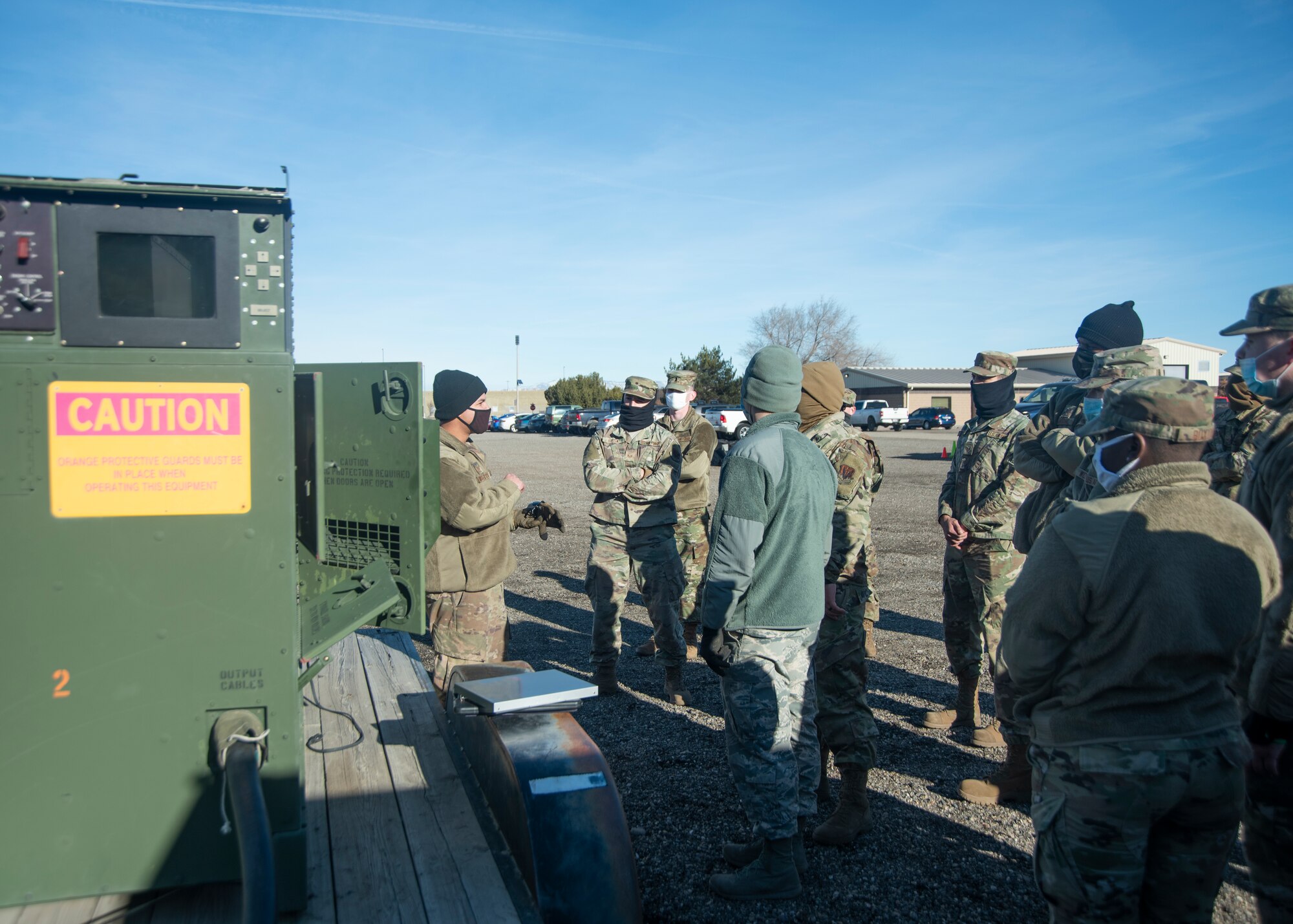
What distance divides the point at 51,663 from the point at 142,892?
711 mm

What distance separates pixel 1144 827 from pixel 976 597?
2.90 m

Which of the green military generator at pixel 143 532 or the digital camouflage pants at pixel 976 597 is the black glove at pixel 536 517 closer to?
the digital camouflage pants at pixel 976 597

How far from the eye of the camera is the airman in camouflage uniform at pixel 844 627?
3.89 metres

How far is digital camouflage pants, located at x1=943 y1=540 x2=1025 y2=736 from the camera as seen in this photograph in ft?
15.8

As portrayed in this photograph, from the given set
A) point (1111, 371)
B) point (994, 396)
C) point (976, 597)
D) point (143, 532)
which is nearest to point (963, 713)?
point (976, 597)

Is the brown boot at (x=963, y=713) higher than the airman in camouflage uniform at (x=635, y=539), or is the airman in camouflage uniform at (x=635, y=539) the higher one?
the airman in camouflage uniform at (x=635, y=539)

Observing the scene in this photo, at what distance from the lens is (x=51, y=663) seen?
2.18m

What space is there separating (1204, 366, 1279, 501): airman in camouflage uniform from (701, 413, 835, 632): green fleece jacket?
2.27m

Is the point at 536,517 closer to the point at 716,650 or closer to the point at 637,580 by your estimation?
the point at 637,580

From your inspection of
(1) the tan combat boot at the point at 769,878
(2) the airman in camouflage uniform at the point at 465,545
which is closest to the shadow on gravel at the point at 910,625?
(2) the airman in camouflage uniform at the point at 465,545

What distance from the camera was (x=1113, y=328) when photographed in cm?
471

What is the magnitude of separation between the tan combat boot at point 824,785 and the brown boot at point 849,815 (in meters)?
0.34

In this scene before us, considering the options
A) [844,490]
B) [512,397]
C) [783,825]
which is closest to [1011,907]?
[783,825]

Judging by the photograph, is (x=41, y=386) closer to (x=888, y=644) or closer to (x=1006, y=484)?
(x=1006, y=484)
